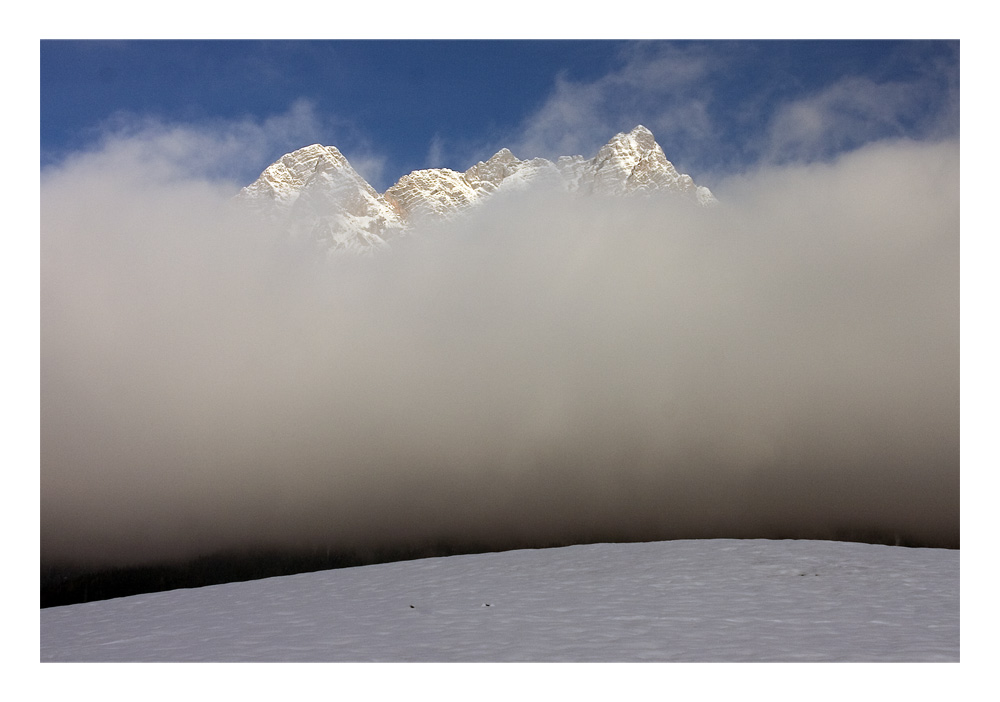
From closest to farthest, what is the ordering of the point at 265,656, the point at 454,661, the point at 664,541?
the point at 454,661, the point at 265,656, the point at 664,541

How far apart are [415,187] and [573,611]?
27.9 ft

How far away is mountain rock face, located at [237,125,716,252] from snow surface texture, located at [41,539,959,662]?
5449 mm

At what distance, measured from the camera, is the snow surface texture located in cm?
640

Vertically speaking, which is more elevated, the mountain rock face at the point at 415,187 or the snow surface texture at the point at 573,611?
the mountain rock face at the point at 415,187

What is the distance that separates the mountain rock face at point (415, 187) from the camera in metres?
12.7

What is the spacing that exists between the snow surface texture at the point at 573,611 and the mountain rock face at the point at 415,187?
Answer: 17.9ft

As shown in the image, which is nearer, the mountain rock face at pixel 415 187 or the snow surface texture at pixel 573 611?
the snow surface texture at pixel 573 611

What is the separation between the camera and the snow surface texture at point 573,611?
21.0 feet

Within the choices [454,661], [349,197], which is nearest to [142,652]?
[454,661]

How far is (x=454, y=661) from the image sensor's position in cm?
601

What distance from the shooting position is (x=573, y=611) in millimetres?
7797

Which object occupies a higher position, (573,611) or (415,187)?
(415,187)

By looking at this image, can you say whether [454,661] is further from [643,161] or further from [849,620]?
[643,161]

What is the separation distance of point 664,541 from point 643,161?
6563 millimetres
